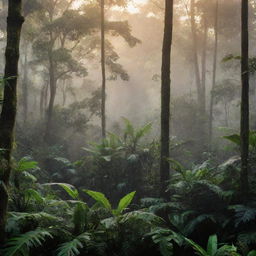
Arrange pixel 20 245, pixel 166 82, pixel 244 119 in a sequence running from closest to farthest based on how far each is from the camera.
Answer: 1. pixel 20 245
2. pixel 244 119
3. pixel 166 82

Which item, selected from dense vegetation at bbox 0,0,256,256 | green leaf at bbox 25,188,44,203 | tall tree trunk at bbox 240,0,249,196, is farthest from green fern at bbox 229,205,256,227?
green leaf at bbox 25,188,44,203

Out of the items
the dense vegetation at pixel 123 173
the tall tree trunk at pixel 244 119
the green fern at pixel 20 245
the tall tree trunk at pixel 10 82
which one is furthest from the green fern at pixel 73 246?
the tall tree trunk at pixel 244 119

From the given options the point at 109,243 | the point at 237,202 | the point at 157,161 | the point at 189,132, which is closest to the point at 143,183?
the point at 157,161

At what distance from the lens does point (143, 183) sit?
553 inches

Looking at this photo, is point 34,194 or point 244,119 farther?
point 244,119

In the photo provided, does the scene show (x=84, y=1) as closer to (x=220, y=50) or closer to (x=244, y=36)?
(x=244, y=36)

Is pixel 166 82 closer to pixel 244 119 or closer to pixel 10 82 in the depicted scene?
pixel 244 119

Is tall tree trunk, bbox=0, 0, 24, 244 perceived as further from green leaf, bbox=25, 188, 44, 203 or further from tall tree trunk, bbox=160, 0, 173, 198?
tall tree trunk, bbox=160, 0, 173, 198

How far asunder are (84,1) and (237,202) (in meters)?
17.7

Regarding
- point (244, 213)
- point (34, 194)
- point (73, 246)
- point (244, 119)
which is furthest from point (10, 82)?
point (244, 119)

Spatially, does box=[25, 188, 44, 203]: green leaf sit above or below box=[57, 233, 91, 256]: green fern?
above

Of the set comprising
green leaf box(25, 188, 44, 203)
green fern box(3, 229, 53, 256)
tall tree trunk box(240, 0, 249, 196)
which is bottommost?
green fern box(3, 229, 53, 256)

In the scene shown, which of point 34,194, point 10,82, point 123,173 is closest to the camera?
point 10,82

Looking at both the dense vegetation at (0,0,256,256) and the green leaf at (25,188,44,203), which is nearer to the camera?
the dense vegetation at (0,0,256,256)
